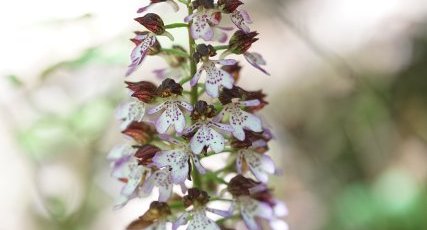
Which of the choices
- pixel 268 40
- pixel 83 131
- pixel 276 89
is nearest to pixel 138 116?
pixel 83 131

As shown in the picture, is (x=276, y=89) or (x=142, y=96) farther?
(x=276, y=89)

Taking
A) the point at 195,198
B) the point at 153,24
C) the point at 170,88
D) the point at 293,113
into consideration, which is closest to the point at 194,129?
the point at 170,88

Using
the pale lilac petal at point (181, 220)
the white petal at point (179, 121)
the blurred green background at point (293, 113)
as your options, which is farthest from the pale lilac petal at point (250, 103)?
the blurred green background at point (293, 113)

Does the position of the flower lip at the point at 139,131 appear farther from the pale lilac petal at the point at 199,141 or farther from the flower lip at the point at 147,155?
the pale lilac petal at the point at 199,141

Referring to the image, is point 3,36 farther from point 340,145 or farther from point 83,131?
point 340,145

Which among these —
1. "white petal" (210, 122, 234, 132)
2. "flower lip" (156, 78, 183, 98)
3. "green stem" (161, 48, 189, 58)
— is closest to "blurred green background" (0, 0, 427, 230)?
"green stem" (161, 48, 189, 58)

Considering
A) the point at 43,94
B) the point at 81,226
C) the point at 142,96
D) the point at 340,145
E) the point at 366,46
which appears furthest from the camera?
the point at 366,46

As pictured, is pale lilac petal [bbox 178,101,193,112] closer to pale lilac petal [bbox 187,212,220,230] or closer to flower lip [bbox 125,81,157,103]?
flower lip [bbox 125,81,157,103]
